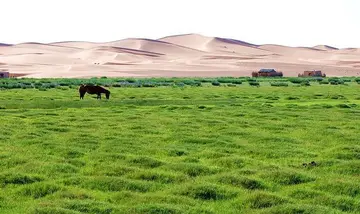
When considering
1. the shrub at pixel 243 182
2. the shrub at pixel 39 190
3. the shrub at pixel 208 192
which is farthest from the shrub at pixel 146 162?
the shrub at pixel 39 190

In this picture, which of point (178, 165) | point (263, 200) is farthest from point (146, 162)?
point (263, 200)

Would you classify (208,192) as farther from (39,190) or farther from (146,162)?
(39,190)

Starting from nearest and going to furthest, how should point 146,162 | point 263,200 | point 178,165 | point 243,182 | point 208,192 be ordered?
point 263,200 < point 208,192 < point 243,182 < point 178,165 < point 146,162

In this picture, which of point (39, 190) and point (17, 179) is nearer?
point (39, 190)

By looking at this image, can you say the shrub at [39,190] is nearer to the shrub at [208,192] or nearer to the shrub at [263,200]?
the shrub at [208,192]

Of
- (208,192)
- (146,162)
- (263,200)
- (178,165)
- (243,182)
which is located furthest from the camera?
(146,162)

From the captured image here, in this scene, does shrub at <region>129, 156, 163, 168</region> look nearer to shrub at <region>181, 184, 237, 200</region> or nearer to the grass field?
the grass field

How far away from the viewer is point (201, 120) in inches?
952

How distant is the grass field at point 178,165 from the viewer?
35.8 ft

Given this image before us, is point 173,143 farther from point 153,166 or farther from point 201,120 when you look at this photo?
point 201,120

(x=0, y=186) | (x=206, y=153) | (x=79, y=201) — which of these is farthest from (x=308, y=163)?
(x=0, y=186)

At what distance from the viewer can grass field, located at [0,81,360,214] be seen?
1091 centimetres

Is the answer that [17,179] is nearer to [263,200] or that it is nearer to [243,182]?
[243,182]

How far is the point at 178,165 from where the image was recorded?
46.1ft
